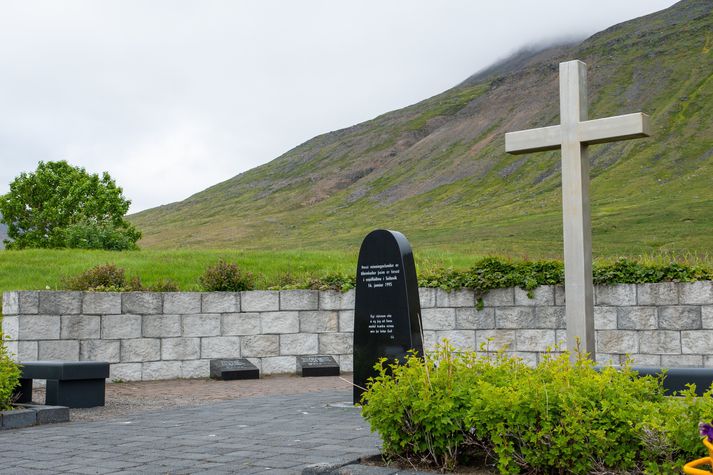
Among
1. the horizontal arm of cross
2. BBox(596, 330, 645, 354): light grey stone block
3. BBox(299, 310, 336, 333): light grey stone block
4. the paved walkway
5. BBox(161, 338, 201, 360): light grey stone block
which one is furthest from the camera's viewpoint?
BBox(299, 310, 336, 333): light grey stone block

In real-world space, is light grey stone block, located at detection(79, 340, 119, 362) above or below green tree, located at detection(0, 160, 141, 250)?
below

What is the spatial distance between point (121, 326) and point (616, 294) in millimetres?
7764

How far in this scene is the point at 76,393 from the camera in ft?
31.2

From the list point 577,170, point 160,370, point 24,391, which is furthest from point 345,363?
point 577,170

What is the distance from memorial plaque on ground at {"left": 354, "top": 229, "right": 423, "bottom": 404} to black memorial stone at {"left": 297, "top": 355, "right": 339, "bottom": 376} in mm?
4146

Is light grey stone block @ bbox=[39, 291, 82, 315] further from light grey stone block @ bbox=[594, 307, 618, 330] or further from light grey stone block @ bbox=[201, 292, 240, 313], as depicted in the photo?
light grey stone block @ bbox=[594, 307, 618, 330]

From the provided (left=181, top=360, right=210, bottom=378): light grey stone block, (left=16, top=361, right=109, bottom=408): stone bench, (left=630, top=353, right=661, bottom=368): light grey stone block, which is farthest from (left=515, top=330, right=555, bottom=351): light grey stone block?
(left=16, top=361, right=109, bottom=408): stone bench

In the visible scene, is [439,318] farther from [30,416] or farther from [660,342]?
[30,416]

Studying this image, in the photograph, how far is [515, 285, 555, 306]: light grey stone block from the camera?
478 inches

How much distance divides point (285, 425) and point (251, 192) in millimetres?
110622

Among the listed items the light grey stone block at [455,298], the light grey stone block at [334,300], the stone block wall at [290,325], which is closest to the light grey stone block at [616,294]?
the stone block wall at [290,325]

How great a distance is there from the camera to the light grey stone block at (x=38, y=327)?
38.2ft

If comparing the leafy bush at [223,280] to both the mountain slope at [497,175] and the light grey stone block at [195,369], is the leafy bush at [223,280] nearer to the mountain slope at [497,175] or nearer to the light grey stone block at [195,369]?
the light grey stone block at [195,369]

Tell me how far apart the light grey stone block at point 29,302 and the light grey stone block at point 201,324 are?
2367 mm
